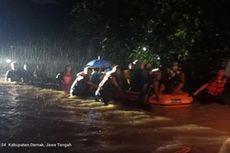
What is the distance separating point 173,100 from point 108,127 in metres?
4.09

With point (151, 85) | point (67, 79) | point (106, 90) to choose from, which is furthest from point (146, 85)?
point (67, 79)

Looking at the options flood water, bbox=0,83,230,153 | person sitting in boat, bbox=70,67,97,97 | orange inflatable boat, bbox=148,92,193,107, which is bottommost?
flood water, bbox=0,83,230,153

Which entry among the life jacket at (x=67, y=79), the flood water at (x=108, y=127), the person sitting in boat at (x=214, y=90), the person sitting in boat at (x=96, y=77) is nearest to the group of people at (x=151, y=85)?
the person sitting in boat at (x=214, y=90)

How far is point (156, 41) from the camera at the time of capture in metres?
21.3

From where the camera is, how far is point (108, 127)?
43.4ft

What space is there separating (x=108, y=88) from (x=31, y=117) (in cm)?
371

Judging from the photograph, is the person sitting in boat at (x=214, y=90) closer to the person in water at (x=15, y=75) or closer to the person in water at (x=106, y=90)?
the person in water at (x=106, y=90)

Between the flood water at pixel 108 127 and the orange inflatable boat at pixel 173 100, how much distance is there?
30 centimetres

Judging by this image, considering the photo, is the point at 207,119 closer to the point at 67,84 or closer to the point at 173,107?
the point at 173,107

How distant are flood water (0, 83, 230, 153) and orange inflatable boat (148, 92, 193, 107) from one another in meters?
0.30

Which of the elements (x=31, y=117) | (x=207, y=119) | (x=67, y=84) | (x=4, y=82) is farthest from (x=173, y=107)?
(x=4, y=82)

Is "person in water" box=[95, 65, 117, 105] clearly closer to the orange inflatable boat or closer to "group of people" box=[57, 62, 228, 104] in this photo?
"group of people" box=[57, 62, 228, 104]

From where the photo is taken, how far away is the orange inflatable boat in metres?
16.7

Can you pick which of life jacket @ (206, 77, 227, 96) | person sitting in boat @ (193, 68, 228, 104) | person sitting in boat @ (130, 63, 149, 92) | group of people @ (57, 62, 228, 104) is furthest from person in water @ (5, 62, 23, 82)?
life jacket @ (206, 77, 227, 96)
